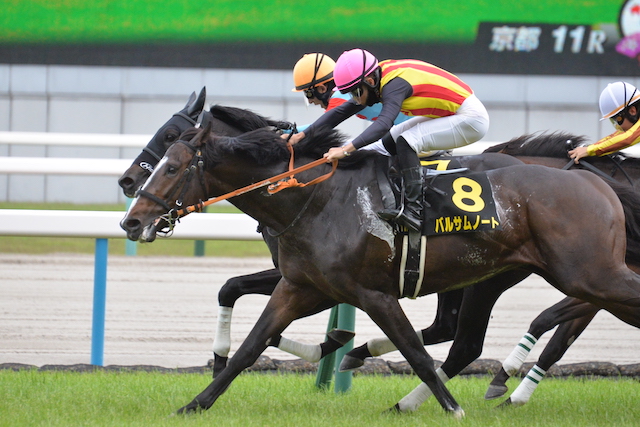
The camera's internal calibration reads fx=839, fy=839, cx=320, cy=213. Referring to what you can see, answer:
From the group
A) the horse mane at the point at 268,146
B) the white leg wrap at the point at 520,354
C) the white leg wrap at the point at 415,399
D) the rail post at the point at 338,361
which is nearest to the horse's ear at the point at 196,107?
the horse mane at the point at 268,146

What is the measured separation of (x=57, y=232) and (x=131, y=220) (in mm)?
1544

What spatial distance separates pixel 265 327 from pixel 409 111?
51.4 inches

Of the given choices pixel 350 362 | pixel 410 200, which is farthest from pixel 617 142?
pixel 350 362

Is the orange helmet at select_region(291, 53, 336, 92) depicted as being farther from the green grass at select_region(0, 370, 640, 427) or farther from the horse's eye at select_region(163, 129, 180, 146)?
the green grass at select_region(0, 370, 640, 427)

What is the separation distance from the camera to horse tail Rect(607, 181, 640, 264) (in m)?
4.32

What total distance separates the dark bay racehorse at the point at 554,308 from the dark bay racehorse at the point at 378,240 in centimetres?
54

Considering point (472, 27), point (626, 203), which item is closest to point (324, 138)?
point (626, 203)

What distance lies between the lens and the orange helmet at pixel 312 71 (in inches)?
194

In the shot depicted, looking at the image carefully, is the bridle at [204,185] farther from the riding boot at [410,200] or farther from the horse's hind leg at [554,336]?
the horse's hind leg at [554,336]

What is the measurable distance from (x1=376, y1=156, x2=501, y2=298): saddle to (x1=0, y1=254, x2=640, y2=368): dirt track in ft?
6.93

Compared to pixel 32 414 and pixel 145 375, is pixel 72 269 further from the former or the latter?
pixel 32 414

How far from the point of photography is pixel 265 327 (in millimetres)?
4133

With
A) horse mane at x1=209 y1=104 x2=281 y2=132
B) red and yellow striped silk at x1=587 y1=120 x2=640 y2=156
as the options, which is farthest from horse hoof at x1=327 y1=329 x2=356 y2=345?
red and yellow striped silk at x1=587 y1=120 x2=640 y2=156

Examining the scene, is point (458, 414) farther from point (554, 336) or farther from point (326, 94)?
point (326, 94)
